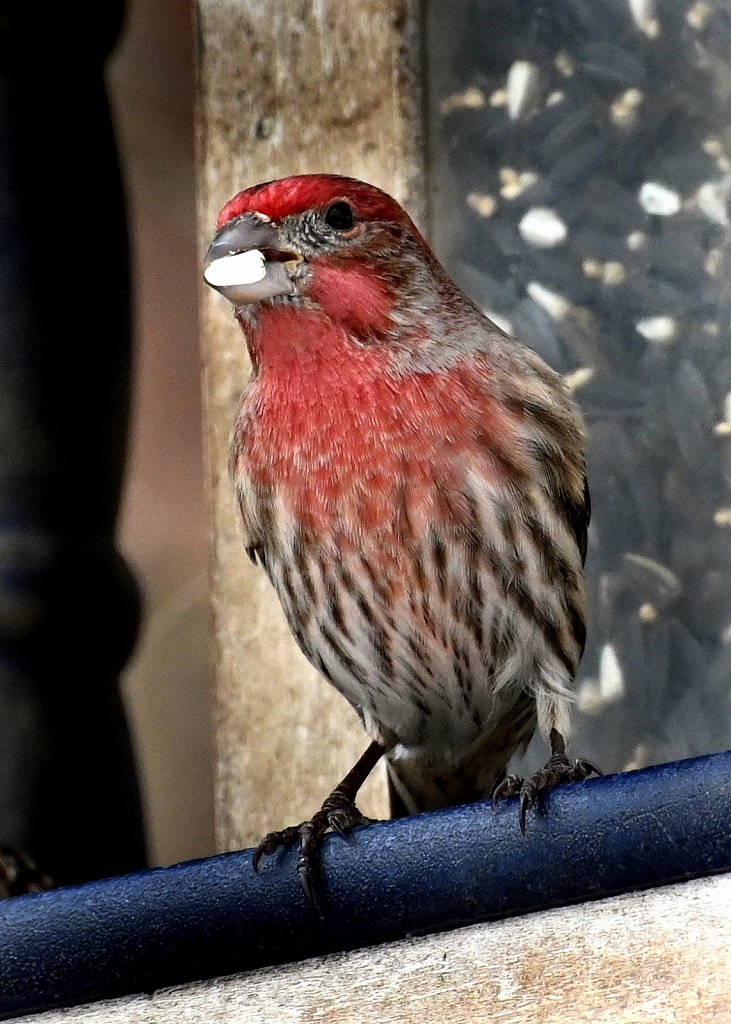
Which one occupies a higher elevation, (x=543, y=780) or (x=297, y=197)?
(x=297, y=197)

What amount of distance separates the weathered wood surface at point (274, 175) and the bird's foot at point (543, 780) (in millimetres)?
664

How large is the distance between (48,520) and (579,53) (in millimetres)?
1650

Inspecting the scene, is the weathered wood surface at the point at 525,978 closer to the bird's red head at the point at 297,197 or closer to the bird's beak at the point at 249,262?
the bird's beak at the point at 249,262

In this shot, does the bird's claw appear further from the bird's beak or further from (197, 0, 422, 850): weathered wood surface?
the bird's beak

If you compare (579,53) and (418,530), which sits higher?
(579,53)

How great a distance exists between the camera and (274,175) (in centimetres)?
344

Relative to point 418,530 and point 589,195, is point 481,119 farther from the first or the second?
point 418,530

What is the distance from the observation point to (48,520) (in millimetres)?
4059

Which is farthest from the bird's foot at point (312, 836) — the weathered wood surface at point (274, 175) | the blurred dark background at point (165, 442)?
the blurred dark background at point (165, 442)

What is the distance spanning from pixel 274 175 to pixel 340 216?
65 cm

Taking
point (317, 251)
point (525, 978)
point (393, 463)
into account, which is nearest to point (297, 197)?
point (317, 251)

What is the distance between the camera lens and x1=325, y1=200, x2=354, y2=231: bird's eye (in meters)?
2.82

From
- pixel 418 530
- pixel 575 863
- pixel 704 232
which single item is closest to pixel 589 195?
pixel 704 232

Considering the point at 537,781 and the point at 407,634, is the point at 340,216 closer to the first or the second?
the point at 407,634
